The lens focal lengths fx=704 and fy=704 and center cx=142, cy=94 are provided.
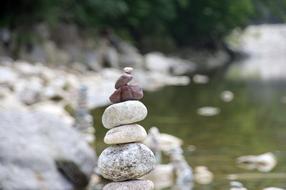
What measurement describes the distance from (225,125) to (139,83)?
764cm

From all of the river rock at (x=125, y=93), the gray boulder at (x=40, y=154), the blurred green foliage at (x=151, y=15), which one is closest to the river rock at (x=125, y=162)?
Result: the river rock at (x=125, y=93)

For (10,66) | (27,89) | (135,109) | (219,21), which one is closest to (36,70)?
(10,66)

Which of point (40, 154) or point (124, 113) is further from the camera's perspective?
point (40, 154)

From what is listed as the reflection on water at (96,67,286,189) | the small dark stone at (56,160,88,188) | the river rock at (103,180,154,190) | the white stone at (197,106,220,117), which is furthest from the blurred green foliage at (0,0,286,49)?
the river rock at (103,180,154,190)

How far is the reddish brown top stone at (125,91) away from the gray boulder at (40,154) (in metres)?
2.54

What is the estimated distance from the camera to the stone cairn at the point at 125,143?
4633mm

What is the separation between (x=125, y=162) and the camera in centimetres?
461

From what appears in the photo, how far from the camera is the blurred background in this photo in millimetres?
7922

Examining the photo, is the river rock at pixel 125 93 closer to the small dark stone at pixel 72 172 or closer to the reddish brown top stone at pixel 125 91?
Answer: the reddish brown top stone at pixel 125 91

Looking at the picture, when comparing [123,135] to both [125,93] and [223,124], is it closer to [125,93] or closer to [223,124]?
[125,93]

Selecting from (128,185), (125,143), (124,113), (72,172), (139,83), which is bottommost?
(128,185)

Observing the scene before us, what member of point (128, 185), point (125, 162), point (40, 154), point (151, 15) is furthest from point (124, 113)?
point (151, 15)

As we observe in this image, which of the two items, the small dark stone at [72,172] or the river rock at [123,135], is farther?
the small dark stone at [72,172]

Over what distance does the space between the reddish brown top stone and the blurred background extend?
7.28 ft
